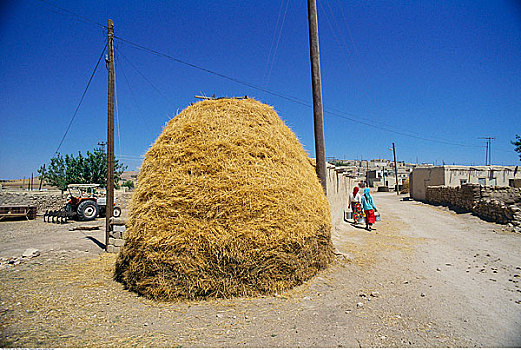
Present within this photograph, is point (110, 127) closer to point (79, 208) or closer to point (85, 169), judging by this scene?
point (79, 208)

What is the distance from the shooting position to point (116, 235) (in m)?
8.34

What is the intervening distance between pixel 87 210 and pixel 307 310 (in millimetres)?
17089

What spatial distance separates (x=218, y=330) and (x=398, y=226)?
10750mm

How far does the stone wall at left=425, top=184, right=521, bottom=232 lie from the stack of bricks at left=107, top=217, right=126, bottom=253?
1305 centimetres

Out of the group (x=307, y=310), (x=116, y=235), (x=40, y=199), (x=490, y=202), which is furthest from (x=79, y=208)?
(x=490, y=202)

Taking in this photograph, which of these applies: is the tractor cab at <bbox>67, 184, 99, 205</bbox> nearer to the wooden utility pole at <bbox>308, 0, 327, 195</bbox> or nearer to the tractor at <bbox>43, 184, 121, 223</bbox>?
the tractor at <bbox>43, 184, 121, 223</bbox>

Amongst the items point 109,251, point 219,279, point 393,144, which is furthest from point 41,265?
point 393,144

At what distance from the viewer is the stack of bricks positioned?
26.8 ft

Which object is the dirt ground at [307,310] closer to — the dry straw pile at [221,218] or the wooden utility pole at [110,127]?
the dry straw pile at [221,218]

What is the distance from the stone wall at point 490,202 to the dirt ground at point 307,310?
5.59 metres

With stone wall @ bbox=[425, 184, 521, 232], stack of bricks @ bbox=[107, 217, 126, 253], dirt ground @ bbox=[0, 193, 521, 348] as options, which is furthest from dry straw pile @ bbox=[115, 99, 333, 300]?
stone wall @ bbox=[425, 184, 521, 232]

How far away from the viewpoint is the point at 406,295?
4.84 meters

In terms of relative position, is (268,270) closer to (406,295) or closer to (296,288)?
(296,288)

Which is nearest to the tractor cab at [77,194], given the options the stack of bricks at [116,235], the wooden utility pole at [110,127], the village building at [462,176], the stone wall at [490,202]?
the wooden utility pole at [110,127]
